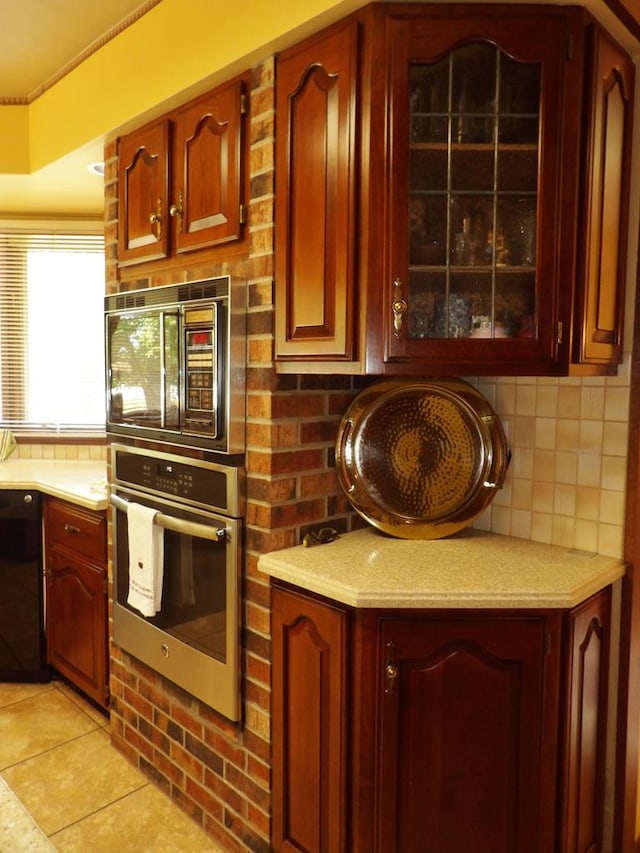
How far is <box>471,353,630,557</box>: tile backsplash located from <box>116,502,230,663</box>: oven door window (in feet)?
2.70

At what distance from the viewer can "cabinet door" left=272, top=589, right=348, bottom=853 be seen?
1622mm

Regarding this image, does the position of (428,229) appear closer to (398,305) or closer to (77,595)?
(398,305)

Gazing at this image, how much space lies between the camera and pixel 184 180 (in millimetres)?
2045

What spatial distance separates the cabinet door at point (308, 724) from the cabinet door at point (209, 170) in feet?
3.46

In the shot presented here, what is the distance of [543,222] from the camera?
61.8 inches

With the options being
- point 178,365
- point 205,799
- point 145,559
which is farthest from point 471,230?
point 205,799

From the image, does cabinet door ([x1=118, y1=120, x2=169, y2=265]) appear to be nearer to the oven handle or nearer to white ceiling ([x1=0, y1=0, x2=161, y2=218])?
white ceiling ([x1=0, y1=0, x2=161, y2=218])

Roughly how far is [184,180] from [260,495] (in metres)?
0.99

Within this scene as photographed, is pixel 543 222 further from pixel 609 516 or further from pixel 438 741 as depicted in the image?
pixel 438 741

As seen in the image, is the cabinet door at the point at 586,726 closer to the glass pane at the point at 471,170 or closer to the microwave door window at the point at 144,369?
the glass pane at the point at 471,170

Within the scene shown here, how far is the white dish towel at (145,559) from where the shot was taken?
7.04 feet

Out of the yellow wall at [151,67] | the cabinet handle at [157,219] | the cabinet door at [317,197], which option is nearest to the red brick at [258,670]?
the cabinet door at [317,197]

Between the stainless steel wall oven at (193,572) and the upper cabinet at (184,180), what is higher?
the upper cabinet at (184,180)

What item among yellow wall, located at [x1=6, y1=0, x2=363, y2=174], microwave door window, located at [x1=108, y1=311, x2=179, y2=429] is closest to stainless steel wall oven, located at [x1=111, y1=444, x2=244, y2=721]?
microwave door window, located at [x1=108, y1=311, x2=179, y2=429]
